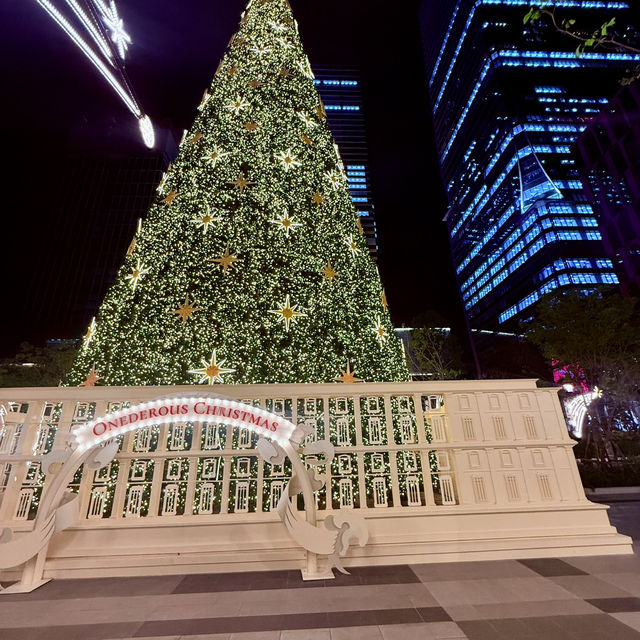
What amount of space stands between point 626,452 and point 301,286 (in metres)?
21.7

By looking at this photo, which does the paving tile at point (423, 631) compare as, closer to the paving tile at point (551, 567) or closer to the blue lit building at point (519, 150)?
the paving tile at point (551, 567)

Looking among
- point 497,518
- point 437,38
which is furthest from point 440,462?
point 437,38

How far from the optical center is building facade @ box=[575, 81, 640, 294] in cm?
4334

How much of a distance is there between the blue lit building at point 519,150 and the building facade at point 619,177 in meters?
11.1

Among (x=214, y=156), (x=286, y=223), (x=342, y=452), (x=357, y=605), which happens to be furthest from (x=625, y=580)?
(x=214, y=156)

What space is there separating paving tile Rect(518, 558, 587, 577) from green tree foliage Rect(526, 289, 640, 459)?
1596cm

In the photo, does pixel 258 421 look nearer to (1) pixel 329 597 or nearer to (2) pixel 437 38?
(1) pixel 329 597

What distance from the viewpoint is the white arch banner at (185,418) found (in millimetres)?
3629

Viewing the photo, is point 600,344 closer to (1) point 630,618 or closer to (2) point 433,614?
(1) point 630,618

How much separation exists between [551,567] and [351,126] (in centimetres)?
8694

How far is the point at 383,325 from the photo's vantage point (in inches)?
286

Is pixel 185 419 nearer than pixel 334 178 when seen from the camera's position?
Yes

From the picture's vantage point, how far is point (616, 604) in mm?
2740

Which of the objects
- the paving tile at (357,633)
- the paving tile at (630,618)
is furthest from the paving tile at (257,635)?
the paving tile at (630,618)
